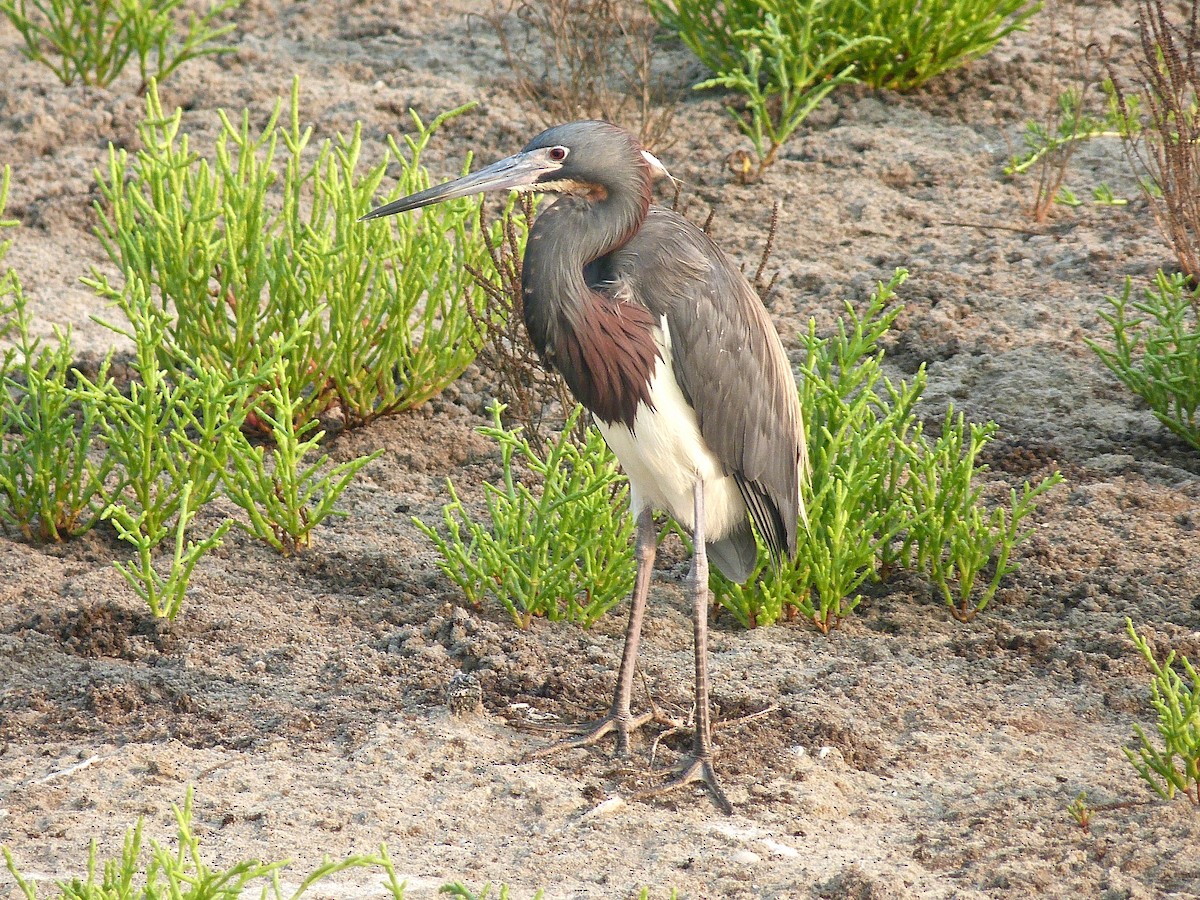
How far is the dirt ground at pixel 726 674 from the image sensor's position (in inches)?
108

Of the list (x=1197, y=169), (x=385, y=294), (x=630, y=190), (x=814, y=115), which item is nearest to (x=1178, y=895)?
(x=630, y=190)

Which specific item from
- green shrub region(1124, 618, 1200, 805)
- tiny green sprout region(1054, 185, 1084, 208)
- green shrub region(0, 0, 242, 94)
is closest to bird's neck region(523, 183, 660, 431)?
green shrub region(1124, 618, 1200, 805)

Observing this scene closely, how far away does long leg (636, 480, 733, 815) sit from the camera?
9.81 feet

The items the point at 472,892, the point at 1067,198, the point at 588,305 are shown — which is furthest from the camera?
the point at 1067,198

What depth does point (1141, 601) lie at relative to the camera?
3.60 metres

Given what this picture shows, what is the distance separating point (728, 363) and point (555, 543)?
720 mm

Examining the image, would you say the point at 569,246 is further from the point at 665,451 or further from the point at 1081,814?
the point at 1081,814

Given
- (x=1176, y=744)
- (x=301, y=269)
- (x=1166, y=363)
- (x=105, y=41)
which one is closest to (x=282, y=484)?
(x=301, y=269)

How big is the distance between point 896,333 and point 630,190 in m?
2.10

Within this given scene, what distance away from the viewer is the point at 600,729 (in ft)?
10.4

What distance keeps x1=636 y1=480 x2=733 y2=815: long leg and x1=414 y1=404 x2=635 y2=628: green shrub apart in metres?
0.33

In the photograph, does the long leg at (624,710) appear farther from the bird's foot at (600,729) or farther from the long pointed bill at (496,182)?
the long pointed bill at (496,182)

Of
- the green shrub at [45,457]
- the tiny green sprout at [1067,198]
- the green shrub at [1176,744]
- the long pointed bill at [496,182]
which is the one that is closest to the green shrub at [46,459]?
the green shrub at [45,457]

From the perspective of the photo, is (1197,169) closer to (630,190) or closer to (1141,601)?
(1141,601)
